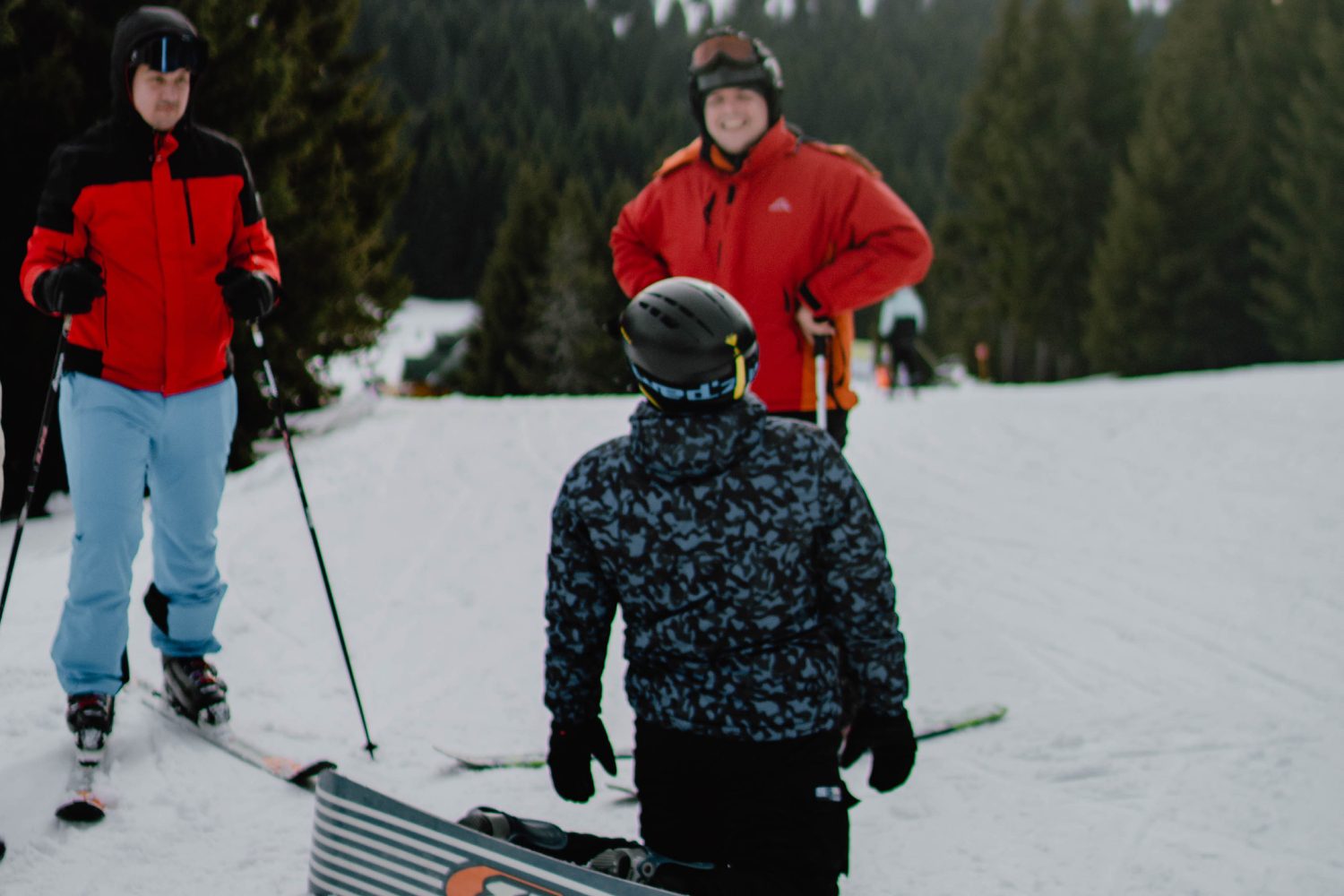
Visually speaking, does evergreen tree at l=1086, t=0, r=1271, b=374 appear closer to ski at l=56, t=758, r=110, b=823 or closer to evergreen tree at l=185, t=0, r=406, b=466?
evergreen tree at l=185, t=0, r=406, b=466

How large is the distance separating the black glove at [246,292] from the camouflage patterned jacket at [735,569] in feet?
5.00

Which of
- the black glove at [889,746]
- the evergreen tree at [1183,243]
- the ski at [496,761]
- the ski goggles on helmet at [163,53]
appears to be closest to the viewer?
the black glove at [889,746]

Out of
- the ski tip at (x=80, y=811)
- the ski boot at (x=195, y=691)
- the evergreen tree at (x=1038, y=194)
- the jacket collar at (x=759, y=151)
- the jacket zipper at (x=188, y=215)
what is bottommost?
the ski tip at (x=80, y=811)

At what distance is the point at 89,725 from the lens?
3070 millimetres

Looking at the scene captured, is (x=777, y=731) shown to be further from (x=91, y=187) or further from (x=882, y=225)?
(x=91, y=187)

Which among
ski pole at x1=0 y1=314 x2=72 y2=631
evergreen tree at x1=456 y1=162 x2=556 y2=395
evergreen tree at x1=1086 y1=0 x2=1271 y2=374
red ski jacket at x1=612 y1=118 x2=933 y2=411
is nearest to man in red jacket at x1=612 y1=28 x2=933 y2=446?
red ski jacket at x1=612 y1=118 x2=933 y2=411

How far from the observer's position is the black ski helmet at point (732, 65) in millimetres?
3254

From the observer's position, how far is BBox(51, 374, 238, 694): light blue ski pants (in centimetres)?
306

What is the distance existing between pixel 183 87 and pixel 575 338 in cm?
2757

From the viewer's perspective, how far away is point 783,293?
3.38m

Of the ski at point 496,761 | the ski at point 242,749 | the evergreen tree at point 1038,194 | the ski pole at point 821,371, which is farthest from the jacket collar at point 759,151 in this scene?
the evergreen tree at point 1038,194

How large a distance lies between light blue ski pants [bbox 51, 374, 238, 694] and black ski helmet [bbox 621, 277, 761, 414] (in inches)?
70.2

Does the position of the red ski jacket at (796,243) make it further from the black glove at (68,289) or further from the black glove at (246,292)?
the black glove at (68,289)

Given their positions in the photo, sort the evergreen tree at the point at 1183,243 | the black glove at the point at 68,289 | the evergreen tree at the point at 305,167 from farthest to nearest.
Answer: the evergreen tree at the point at 1183,243
the evergreen tree at the point at 305,167
the black glove at the point at 68,289
